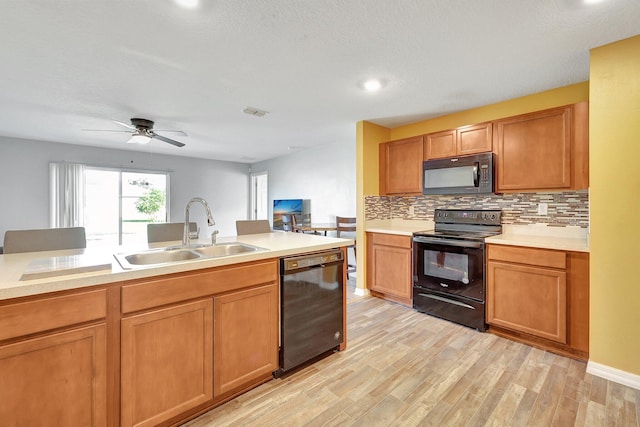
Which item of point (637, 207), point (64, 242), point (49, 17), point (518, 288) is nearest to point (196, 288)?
point (64, 242)

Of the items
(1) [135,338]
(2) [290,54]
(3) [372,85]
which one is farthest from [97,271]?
(3) [372,85]

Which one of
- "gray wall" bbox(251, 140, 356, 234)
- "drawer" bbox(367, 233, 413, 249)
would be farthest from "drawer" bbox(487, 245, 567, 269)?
"gray wall" bbox(251, 140, 356, 234)

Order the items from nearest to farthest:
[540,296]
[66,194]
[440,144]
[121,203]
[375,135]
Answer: [540,296] → [440,144] → [375,135] → [66,194] → [121,203]

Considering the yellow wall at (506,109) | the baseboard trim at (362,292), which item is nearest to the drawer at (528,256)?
the yellow wall at (506,109)

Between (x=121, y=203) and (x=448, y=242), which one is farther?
(x=121, y=203)

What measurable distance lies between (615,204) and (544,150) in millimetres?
814

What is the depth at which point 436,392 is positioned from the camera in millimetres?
1814

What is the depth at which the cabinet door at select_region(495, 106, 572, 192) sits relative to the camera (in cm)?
244

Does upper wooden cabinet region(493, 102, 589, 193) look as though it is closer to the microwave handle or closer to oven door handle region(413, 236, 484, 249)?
the microwave handle

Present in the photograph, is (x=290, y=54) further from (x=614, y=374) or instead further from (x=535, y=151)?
(x=614, y=374)

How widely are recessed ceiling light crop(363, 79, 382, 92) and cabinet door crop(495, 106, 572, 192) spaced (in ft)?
4.36

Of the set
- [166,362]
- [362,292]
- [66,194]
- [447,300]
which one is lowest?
[362,292]

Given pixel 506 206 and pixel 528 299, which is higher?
pixel 506 206

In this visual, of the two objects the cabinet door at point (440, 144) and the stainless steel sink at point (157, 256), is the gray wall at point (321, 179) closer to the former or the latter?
the cabinet door at point (440, 144)
